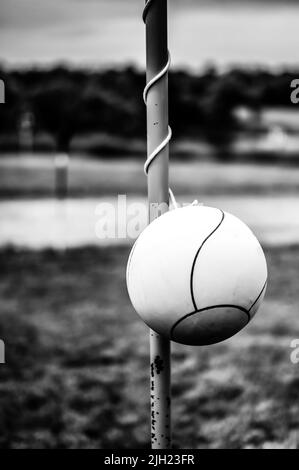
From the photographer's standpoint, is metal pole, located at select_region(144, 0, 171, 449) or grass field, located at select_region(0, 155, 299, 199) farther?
grass field, located at select_region(0, 155, 299, 199)

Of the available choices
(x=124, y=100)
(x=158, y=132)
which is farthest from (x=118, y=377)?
(x=124, y=100)

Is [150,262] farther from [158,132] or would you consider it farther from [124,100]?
[124,100]

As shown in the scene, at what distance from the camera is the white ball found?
154 centimetres

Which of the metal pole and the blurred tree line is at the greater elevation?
the blurred tree line

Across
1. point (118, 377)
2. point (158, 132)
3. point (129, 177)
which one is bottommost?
point (118, 377)

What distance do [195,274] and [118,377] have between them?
2019 millimetres

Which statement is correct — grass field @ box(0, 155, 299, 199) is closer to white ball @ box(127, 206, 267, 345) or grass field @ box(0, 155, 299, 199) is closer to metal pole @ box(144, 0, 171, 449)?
metal pole @ box(144, 0, 171, 449)

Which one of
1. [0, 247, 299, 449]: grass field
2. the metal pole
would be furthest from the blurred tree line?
the metal pole

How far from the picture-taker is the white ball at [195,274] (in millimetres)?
1538

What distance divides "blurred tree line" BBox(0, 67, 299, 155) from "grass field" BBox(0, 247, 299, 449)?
4.65 metres

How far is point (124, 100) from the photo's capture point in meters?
9.51
